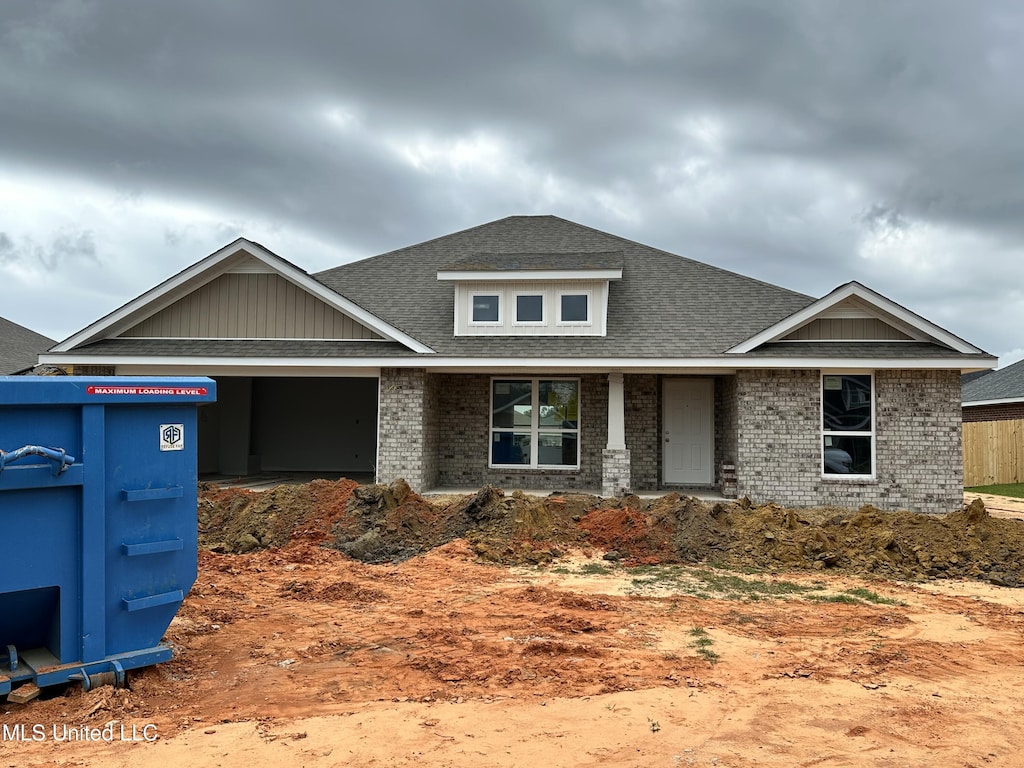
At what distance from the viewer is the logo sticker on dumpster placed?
5449 mm

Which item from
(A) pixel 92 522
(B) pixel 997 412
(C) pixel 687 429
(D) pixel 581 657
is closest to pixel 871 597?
(D) pixel 581 657

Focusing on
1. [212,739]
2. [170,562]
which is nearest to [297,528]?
[170,562]

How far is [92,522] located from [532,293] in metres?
12.3

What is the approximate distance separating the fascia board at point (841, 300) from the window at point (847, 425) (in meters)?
1.22

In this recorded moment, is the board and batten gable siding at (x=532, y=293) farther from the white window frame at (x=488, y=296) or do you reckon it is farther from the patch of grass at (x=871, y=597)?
the patch of grass at (x=871, y=597)

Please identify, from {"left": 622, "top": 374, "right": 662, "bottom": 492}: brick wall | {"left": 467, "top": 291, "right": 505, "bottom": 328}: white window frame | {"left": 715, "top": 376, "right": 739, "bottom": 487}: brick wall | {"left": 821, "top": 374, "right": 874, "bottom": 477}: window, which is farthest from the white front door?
{"left": 467, "top": 291, "right": 505, "bottom": 328}: white window frame

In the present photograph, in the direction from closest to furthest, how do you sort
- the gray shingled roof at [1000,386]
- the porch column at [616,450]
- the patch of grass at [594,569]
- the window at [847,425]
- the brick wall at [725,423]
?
the patch of grass at [594,569] < the window at [847,425] < the porch column at [616,450] < the brick wall at [725,423] < the gray shingled roof at [1000,386]

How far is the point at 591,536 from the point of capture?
1174cm

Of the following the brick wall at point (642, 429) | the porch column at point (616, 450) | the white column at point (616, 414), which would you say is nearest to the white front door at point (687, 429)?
the brick wall at point (642, 429)

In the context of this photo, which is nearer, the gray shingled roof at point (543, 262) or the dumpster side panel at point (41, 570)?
the dumpster side panel at point (41, 570)

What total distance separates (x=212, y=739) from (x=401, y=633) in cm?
252

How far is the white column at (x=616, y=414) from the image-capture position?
15.5 m

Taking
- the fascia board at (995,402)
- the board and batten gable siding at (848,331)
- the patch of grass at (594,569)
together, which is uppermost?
the board and batten gable siding at (848,331)

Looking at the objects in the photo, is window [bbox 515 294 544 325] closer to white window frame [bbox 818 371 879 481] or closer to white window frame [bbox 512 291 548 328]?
white window frame [bbox 512 291 548 328]
